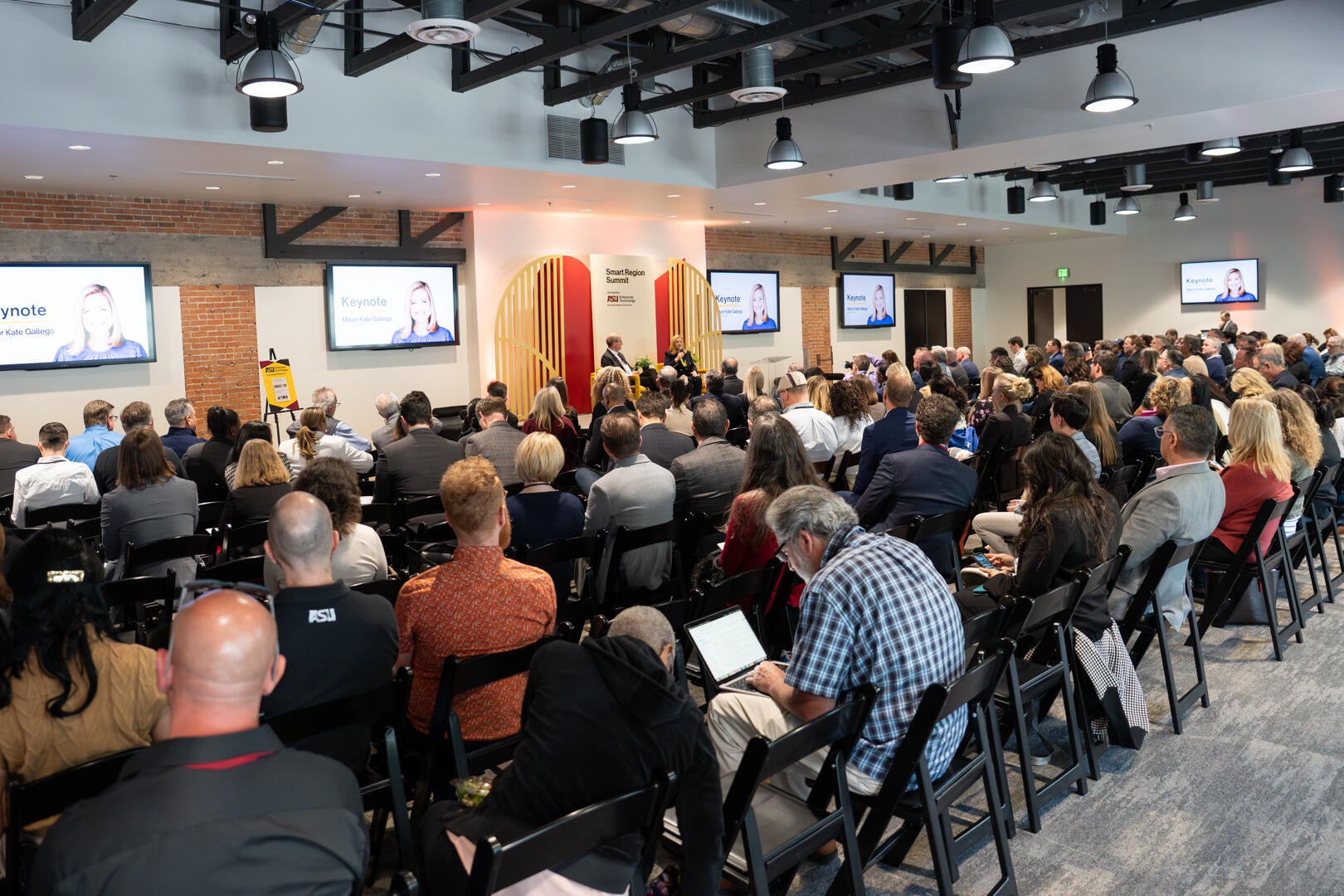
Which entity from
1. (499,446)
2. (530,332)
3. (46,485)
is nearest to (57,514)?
(46,485)

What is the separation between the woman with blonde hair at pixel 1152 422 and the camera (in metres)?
6.47

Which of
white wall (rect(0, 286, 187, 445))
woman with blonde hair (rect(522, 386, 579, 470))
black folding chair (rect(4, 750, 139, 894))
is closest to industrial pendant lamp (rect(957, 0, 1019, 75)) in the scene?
woman with blonde hair (rect(522, 386, 579, 470))

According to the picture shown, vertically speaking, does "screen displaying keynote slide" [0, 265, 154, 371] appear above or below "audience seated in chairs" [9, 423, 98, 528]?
above

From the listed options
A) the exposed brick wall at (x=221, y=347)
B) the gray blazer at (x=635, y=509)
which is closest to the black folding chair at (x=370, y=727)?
the gray blazer at (x=635, y=509)

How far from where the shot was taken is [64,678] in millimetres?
2230

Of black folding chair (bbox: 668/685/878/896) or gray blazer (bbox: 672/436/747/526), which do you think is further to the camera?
gray blazer (bbox: 672/436/747/526)

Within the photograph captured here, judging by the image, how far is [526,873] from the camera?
1.85 metres

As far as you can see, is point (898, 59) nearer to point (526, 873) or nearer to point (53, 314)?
point (53, 314)

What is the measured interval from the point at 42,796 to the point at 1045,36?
25.7 feet

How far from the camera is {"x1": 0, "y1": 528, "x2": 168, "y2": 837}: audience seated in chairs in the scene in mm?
2203

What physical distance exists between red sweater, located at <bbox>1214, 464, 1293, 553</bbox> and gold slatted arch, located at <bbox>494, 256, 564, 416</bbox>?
8.90 meters

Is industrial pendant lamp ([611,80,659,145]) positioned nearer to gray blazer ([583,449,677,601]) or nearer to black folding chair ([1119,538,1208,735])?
gray blazer ([583,449,677,601])

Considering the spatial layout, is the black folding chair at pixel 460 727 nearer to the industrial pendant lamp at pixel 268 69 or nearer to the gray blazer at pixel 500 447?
the gray blazer at pixel 500 447

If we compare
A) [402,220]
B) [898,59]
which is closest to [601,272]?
[402,220]
